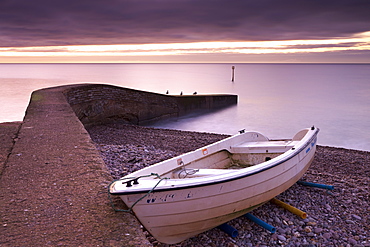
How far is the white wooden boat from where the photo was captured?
3193 millimetres

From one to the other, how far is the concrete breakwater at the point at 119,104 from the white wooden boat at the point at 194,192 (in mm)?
7675

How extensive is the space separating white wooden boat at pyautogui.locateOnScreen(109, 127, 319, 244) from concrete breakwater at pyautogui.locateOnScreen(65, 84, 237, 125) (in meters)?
7.68

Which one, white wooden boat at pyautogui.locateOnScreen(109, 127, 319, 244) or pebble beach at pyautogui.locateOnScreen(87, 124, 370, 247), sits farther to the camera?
pebble beach at pyautogui.locateOnScreen(87, 124, 370, 247)

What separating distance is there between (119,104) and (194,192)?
33.7 ft

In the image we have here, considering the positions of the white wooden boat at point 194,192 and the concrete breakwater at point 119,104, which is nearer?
the white wooden boat at point 194,192

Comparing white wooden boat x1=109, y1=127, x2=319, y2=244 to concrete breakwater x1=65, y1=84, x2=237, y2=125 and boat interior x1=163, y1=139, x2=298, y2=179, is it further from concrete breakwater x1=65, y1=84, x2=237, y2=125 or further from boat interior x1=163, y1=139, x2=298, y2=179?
concrete breakwater x1=65, y1=84, x2=237, y2=125

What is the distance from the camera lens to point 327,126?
17.5 m

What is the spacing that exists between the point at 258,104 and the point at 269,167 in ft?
72.1

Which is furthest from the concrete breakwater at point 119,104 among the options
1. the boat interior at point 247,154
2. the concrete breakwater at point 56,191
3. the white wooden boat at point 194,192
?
the white wooden boat at point 194,192

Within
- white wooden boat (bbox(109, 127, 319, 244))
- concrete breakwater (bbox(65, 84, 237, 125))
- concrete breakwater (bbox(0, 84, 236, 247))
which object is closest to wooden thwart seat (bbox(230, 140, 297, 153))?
white wooden boat (bbox(109, 127, 319, 244))

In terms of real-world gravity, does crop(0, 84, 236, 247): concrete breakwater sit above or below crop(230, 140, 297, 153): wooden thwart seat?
above

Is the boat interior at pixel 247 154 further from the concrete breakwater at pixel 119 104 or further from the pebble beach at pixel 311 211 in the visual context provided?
the concrete breakwater at pixel 119 104

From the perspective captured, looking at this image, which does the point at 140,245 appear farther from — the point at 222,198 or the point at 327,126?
the point at 327,126

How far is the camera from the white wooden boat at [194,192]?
10.5 ft
